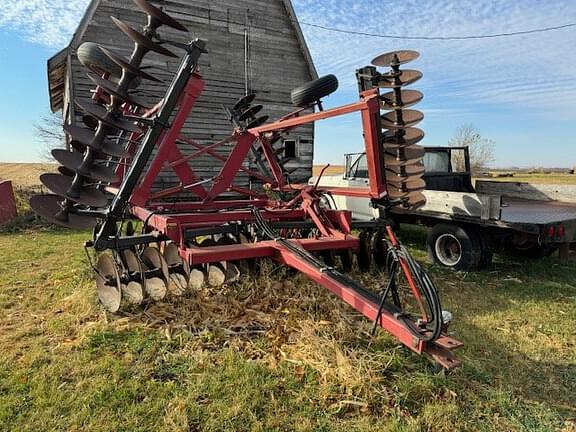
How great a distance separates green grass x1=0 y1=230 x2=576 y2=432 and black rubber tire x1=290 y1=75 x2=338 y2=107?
1.97m

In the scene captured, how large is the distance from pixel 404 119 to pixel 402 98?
179 mm

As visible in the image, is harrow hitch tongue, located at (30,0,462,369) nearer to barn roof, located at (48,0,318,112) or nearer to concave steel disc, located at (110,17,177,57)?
concave steel disc, located at (110,17,177,57)

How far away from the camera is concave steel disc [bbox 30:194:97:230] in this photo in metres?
4.07

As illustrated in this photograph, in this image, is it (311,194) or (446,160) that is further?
(446,160)

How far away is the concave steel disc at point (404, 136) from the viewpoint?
3.78 m

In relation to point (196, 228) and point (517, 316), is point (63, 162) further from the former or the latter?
point (517, 316)

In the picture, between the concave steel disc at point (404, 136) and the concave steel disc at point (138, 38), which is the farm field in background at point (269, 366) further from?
the concave steel disc at point (138, 38)

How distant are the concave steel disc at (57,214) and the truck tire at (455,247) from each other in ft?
14.5

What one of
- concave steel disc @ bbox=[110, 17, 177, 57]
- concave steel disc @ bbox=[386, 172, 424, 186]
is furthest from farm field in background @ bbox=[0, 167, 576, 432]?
concave steel disc @ bbox=[110, 17, 177, 57]

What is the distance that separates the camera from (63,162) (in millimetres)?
3865

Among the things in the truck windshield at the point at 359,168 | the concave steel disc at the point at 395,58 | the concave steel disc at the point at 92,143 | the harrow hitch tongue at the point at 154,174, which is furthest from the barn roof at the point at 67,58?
the concave steel disc at the point at 395,58

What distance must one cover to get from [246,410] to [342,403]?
0.57 meters

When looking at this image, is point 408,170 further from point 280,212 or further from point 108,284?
point 108,284

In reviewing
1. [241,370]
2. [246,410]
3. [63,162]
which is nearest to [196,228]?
[63,162]
